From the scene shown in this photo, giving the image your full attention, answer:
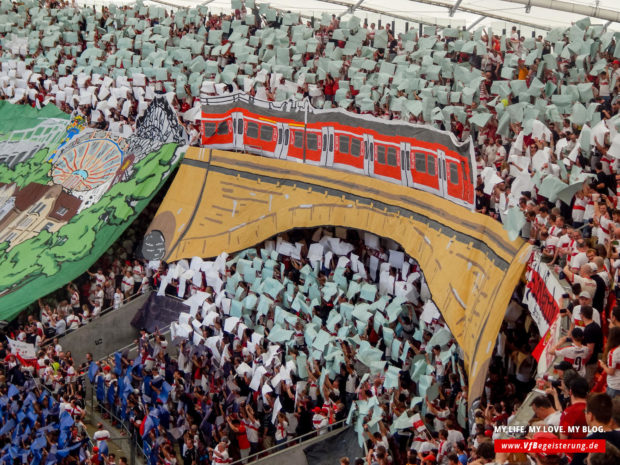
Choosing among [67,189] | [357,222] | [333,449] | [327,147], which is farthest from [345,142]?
[67,189]

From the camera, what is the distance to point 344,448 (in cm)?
1230

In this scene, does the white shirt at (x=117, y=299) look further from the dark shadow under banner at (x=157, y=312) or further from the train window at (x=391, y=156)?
the train window at (x=391, y=156)

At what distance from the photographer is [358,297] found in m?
14.2

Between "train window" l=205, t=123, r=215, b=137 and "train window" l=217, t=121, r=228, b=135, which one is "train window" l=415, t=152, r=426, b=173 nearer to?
"train window" l=217, t=121, r=228, b=135

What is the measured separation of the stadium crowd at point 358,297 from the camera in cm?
1040

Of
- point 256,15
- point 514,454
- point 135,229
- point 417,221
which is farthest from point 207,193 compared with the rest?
point 514,454

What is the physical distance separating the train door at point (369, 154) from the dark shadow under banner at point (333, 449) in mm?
4623

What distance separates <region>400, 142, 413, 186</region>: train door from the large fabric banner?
4.07 meters

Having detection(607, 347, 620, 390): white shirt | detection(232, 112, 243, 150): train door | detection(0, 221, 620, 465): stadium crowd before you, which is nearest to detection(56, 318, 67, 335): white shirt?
detection(0, 221, 620, 465): stadium crowd

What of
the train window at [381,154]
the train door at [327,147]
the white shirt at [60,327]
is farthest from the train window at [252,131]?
the white shirt at [60,327]

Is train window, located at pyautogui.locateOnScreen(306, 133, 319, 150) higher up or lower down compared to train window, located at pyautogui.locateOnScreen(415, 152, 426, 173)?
higher up

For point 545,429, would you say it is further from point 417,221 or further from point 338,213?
point 338,213

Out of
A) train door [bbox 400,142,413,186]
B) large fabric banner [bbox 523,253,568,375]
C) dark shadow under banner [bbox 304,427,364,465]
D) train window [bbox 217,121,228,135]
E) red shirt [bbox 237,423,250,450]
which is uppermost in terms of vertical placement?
train window [bbox 217,121,228,135]

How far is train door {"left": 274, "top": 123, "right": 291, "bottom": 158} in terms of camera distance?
16.9 m
